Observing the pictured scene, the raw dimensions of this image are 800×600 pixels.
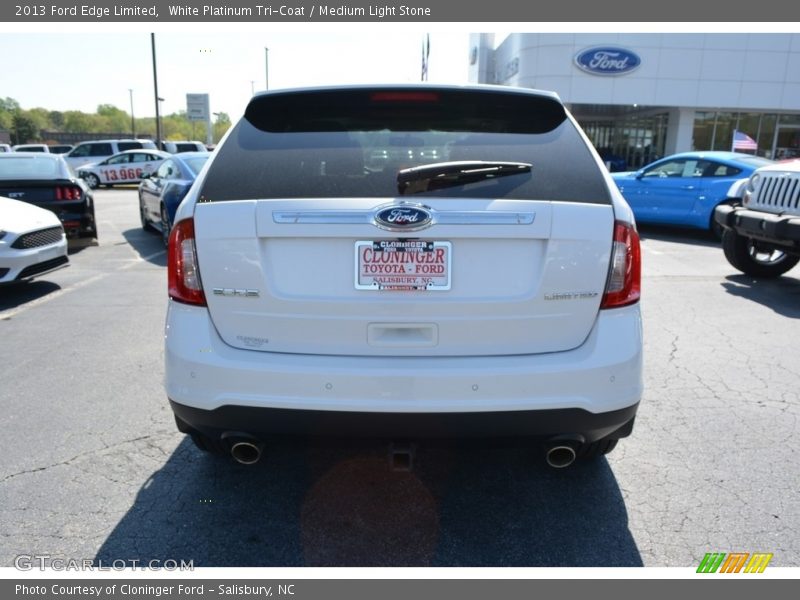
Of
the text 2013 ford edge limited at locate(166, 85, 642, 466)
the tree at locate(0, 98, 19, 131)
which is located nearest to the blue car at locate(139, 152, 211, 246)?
the text 2013 ford edge limited at locate(166, 85, 642, 466)

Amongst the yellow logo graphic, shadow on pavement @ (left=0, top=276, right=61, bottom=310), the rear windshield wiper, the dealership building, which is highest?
the dealership building

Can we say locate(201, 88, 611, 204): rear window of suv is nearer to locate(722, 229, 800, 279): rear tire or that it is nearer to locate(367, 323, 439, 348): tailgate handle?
locate(367, 323, 439, 348): tailgate handle

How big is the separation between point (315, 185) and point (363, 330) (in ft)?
1.90

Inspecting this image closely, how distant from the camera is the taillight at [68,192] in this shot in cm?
891

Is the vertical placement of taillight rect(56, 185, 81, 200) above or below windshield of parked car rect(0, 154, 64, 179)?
below

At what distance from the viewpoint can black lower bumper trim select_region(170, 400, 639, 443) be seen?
2.28 meters

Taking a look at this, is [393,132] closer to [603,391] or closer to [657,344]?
[603,391]

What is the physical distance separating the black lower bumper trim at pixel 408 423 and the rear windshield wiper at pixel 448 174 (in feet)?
2.76

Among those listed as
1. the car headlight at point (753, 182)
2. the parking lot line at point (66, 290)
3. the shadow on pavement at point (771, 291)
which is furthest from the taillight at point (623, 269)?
the car headlight at point (753, 182)

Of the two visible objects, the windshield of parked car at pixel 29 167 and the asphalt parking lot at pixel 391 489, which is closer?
the asphalt parking lot at pixel 391 489

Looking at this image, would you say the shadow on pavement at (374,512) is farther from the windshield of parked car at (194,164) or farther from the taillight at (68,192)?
the taillight at (68,192)

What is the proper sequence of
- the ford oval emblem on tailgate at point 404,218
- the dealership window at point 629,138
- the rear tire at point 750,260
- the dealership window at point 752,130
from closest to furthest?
1. the ford oval emblem on tailgate at point 404,218
2. the rear tire at point 750,260
3. the dealership window at point 752,130
4. the dealership window at point 629,138

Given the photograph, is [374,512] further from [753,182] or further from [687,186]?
[687,186]
